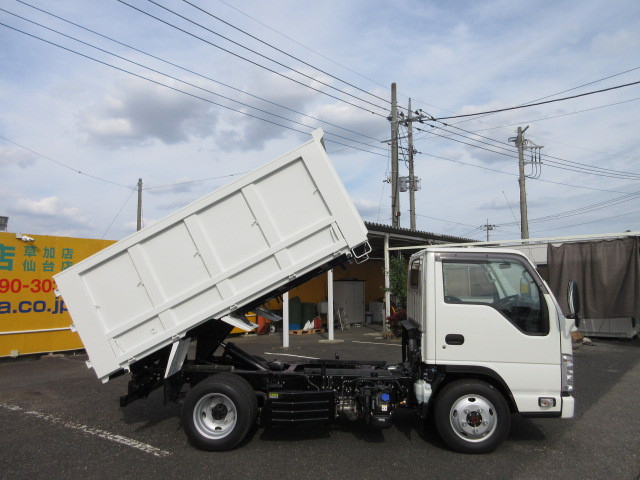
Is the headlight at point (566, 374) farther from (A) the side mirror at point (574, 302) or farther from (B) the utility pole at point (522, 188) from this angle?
(B) the utility pole at point (522, 188)

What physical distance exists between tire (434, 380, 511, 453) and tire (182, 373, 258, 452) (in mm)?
2015

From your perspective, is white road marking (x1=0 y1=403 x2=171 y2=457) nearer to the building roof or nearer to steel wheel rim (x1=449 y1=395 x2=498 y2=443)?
steel wheel rim (x1=449 y1=395 x2=498 y2=443)

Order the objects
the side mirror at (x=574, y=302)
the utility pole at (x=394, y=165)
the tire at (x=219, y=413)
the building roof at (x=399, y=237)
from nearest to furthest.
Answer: the side mirror at (x=574, y=302), the tire at (x=219, y=413), the building roof at (x=399, y=237), the utility pole at (x=394, y=165)

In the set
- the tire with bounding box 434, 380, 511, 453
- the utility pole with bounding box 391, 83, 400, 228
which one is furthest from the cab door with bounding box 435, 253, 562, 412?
the utility pole with bounding box 391, 83, 400, 228

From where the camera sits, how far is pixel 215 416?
5121mm

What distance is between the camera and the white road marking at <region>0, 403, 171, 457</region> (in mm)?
5105

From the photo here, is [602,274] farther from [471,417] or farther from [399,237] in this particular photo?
[471,417]

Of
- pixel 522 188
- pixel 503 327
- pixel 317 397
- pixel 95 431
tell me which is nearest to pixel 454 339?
pixel 503 327

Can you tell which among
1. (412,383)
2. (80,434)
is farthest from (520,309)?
(80,434)

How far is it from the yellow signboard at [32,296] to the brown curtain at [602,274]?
42.9 ft

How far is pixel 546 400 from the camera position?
16.0 ft

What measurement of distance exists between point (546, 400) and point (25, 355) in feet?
36.2

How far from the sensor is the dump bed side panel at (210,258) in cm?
505

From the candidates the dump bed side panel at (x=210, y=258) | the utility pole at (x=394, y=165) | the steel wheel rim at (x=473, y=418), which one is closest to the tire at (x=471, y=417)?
the steel wheel rim at (x=473, y=418)
